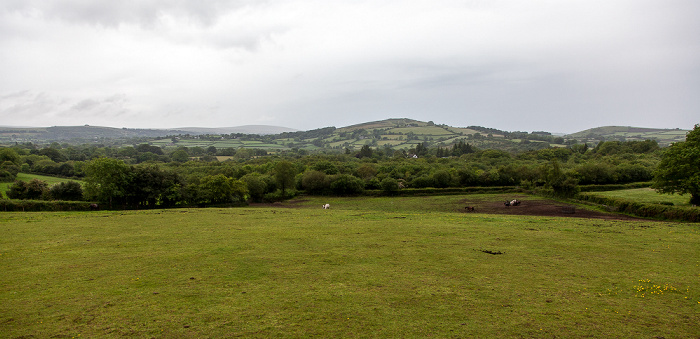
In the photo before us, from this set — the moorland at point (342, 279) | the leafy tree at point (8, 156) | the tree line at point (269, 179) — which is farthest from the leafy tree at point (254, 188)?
the leafy tree at point (8, 156)

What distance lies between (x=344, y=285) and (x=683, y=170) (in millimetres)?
46282

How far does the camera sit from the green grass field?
387 inches

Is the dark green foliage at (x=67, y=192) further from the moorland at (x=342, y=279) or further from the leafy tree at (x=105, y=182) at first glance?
the moorland at (x=342, y=279)

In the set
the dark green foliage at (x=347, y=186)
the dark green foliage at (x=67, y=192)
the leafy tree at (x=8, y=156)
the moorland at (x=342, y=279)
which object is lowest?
the dark green foliage at (x=347, y=186)

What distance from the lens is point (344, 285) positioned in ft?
43.5

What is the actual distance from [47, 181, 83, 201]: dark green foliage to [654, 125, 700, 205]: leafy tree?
77335mm

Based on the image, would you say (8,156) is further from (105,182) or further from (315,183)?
(315,183)

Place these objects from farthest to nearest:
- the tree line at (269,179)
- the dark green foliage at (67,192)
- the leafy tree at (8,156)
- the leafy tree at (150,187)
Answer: the leafy tree at (8,156) → the dark green foliage at (67,192) → the leafy tree at (150,187) → the tree line at (269,179)

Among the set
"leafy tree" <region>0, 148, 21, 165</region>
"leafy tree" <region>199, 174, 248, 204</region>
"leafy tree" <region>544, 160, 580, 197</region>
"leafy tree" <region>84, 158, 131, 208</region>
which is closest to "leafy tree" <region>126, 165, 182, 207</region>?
"leafy tree" <region>84, 158, 131, 208</region>

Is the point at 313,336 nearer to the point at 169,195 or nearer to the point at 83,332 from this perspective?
the point at 83,332

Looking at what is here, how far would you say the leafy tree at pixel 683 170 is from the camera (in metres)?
39.2

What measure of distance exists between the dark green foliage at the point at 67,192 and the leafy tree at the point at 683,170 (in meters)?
77.3

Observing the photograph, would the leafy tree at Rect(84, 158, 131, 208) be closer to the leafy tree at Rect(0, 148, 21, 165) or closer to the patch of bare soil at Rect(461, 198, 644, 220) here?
the patch of bare soil at Rect(461, 198, 644, 220)

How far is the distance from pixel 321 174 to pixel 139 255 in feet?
207
